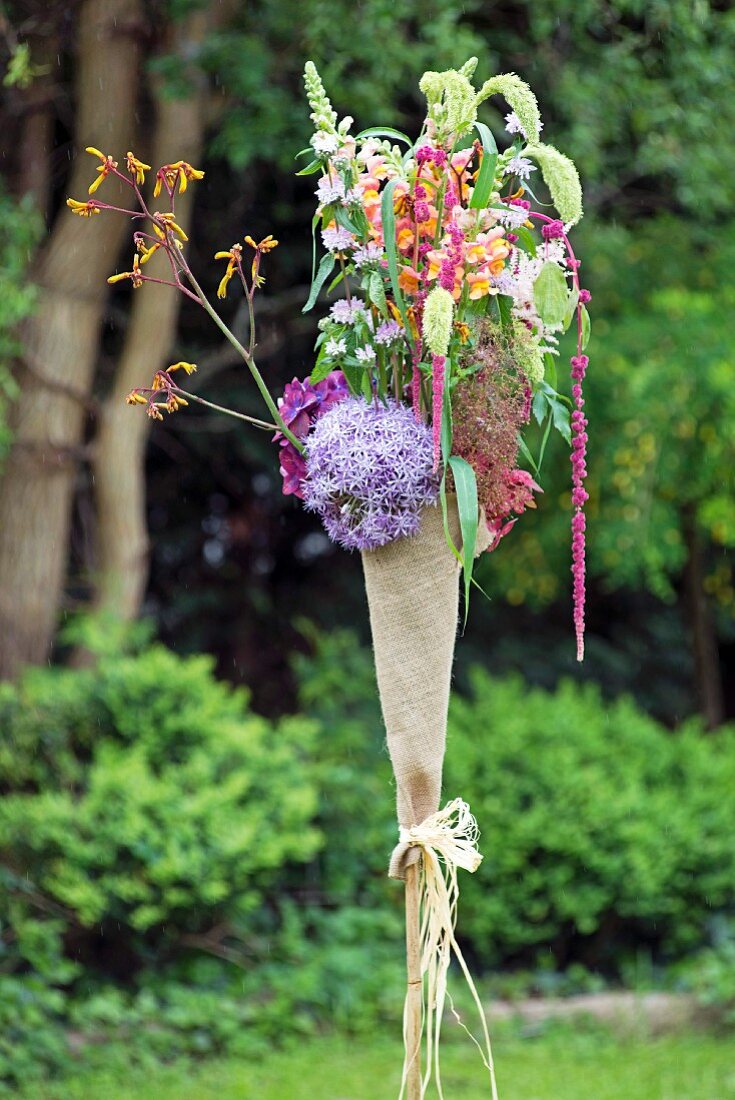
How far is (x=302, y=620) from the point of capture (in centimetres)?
678

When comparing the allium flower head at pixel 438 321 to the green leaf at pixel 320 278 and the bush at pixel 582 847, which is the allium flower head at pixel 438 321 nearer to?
the green leaf at pixel 320 278

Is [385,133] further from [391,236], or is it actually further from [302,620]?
[302,620]

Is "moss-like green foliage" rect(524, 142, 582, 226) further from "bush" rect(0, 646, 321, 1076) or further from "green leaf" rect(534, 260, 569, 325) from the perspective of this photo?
"bush" rect(0, 646, 321, 1076)

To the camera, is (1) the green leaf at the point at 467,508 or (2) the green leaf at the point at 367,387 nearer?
(1) the green leaf at the point at 467,508

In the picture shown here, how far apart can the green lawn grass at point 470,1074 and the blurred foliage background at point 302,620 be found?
6.7 inches

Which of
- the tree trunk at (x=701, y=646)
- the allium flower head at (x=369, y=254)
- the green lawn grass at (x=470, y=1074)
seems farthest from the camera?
the tree trunk at (x=701, y=646)

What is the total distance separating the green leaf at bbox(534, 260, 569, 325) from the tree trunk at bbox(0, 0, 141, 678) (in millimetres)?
3662

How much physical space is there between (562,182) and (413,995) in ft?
4.49

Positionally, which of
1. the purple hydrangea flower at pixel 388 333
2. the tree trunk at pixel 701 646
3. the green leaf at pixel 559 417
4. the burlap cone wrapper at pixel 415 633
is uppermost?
the tree trunk at pixel 701 646

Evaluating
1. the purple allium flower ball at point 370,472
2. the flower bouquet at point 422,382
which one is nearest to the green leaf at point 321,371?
the flower bouquet at point 422,382

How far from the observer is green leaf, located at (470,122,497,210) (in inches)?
81.3

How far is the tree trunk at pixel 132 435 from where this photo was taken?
5.51 m

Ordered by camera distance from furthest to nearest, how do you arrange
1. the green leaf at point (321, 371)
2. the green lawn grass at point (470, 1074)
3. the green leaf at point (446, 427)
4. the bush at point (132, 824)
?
the bush at point (132, 824), the green lawn grass at point (470, 1074), the green leaf at point (321, 371), the green leaf at point (446, 427)

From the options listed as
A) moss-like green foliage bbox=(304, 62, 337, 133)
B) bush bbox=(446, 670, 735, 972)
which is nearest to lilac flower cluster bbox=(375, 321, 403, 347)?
moss-like green foliage bbox=(304, 62, 337, 133)
